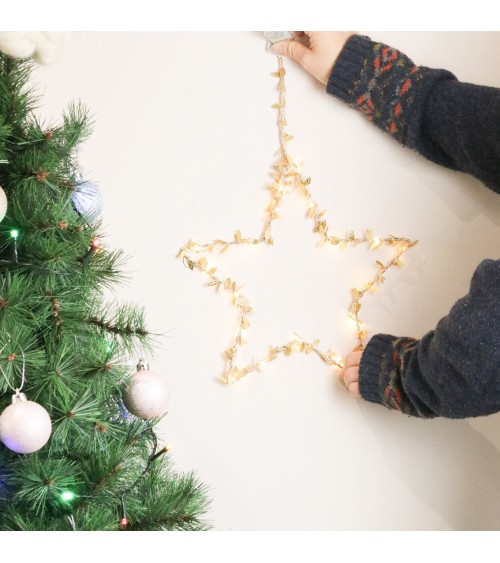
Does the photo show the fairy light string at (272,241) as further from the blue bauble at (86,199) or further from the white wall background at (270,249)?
the blue bauble at (86,199)

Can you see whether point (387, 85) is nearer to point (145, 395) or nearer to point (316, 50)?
point (316, 50)

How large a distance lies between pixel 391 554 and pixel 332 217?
563 millimetres

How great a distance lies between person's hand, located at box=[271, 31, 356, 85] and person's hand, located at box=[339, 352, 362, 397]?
0.43 metres

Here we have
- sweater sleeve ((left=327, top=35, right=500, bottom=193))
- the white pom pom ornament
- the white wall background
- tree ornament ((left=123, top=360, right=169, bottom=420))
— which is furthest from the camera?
the white wall background

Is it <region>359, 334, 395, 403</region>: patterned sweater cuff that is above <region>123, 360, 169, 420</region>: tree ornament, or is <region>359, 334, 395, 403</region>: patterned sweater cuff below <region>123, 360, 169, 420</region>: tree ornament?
above

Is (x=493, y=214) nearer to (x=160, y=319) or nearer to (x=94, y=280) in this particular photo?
(x=160, y=319)

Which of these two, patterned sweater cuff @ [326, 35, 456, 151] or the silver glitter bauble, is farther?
patterned sweater cuff @ [326, 35, 456, 151]

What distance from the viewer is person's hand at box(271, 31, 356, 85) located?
1062 mm

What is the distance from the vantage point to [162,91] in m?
1.11

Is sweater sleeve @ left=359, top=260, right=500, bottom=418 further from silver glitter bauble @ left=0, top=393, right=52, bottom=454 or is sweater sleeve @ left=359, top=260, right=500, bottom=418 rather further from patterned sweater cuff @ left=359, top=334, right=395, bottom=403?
silver glitter bauble @ left=0, top=393, right=52, bottom=454

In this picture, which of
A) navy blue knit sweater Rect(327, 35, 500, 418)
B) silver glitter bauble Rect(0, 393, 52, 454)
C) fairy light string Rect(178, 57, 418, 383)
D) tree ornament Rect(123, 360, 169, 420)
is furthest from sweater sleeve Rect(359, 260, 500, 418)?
silver glitter bauble Rect(0, 393, 52, 454)

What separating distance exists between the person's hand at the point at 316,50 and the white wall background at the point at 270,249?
0.02 metres

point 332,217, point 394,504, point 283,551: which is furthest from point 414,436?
point 283,551

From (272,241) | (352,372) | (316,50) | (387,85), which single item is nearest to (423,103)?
(387,85)
